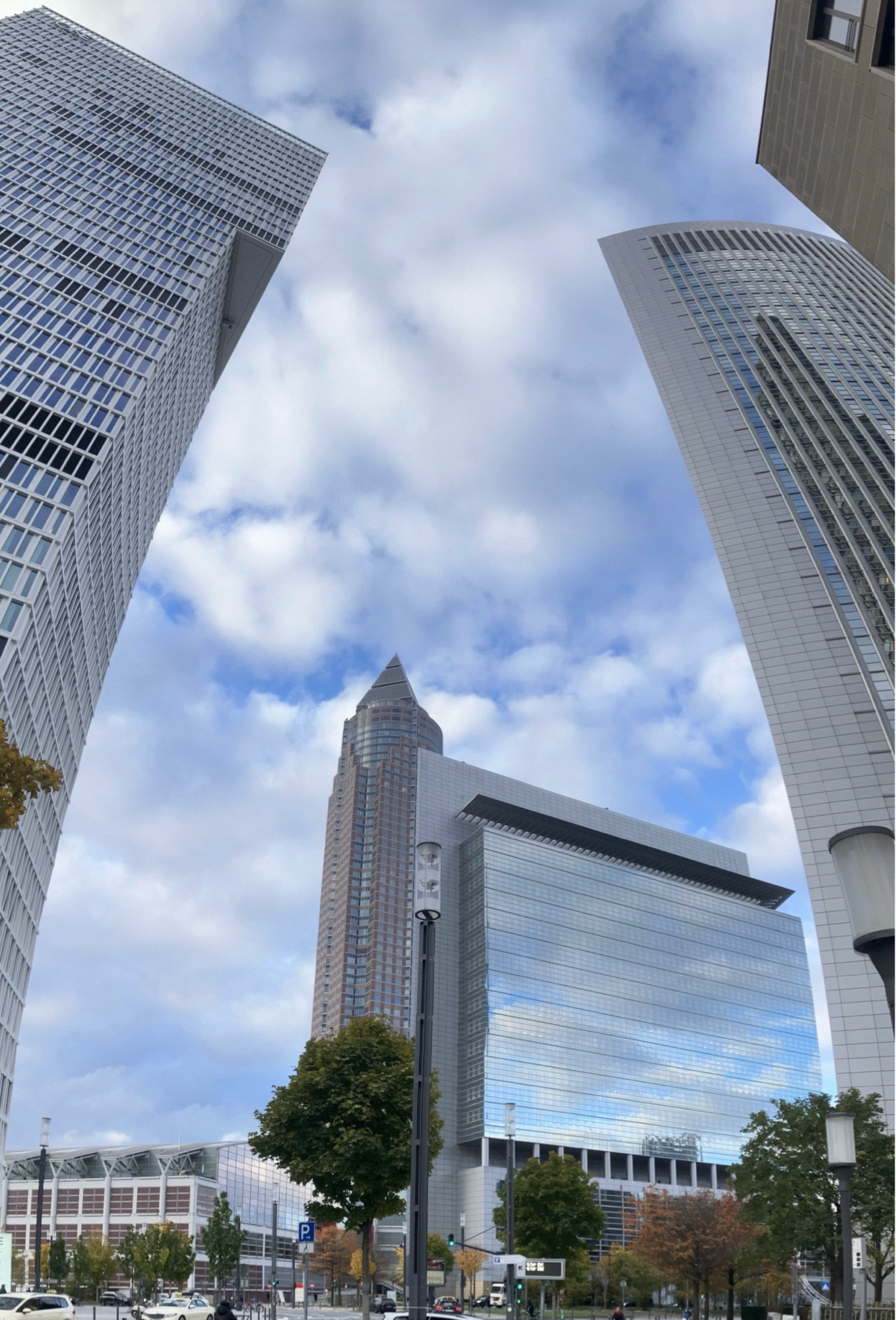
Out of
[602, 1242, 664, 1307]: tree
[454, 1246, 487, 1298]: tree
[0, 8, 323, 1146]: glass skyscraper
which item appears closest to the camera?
[0, 8, 323, 1146]: glass skyscraper

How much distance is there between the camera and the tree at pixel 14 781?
56.0ft

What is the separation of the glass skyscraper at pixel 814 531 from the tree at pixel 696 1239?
27520 mm

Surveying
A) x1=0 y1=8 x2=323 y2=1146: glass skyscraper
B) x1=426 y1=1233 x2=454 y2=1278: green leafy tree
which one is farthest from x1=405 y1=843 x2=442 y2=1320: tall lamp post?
x1=426 y1=1233 x2=454 y2=1278: green leafy tree

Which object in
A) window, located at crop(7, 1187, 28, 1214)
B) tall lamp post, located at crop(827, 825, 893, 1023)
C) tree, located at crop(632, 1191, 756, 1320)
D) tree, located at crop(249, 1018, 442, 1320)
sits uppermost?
tall lamp post, located at crop(827, 825, 893, 1023)

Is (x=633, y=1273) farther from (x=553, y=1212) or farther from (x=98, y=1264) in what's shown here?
(x=98, y=1264)

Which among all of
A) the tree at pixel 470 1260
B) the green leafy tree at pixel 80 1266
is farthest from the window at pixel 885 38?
the tree at pixel 470 1260

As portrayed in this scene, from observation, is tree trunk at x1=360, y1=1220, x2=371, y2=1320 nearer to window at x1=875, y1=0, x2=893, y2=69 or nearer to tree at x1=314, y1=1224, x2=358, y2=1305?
window at x1=875, y1=0, x2=893, y2=69

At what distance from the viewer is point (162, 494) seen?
11112 centimetres

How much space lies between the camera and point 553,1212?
67062 millimetres

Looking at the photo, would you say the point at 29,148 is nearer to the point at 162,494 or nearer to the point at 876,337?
the point at 162,494

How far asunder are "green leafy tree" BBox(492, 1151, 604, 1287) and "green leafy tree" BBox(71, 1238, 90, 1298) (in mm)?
61481

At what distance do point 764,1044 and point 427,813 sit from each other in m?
71.7

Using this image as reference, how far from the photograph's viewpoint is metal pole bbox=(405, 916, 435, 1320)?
16422 mm

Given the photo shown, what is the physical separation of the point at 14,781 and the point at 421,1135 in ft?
27.9
